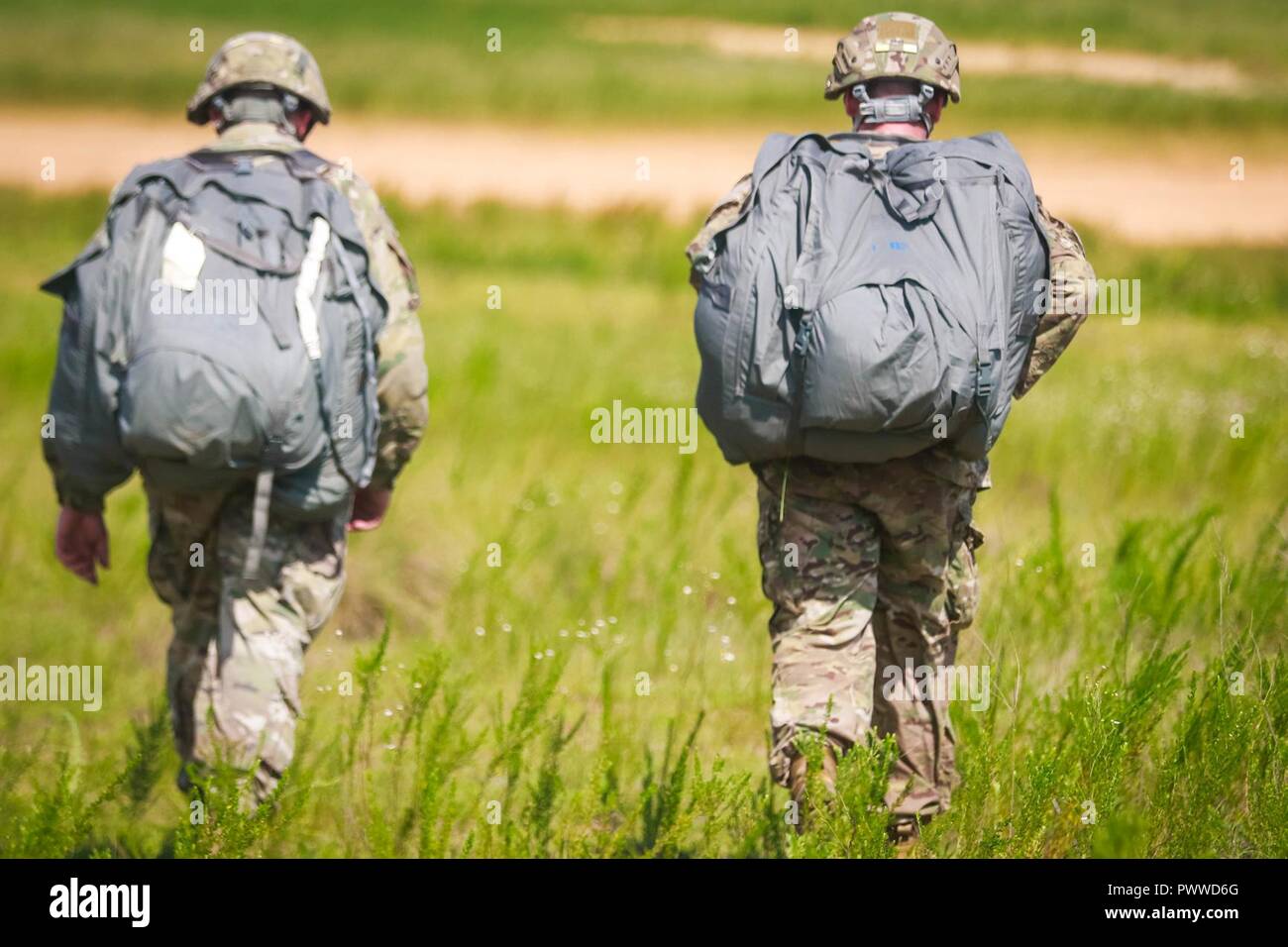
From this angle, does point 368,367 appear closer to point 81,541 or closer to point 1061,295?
point 81,541

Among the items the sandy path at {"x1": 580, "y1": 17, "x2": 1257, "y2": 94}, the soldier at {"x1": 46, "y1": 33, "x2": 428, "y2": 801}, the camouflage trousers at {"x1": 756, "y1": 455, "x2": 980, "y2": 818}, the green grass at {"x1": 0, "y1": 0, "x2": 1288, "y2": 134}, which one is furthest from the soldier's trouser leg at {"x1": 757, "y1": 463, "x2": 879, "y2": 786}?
the sandy path at {"x1": 580, "y1": 17, "x2": 1257, "y2": 94}

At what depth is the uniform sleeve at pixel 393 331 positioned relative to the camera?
364 centimetres

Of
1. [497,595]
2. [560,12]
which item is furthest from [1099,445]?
[560,12]

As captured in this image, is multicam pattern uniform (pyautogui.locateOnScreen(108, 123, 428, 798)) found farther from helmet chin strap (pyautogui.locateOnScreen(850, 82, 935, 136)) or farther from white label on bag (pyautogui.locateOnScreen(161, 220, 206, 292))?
helmet chin strap (pyautogui.locateOnScreen(850, 82, 935, 136))

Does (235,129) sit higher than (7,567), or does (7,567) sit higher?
(235,129)

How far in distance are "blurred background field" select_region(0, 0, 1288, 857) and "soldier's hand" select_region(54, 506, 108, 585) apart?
0.43m

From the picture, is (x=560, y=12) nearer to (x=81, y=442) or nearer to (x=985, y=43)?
(x=985, y=43)

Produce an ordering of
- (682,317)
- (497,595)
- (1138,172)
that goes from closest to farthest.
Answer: (497,595)
(682,317)
(1138,172)

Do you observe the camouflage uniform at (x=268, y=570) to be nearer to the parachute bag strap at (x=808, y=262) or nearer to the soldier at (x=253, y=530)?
the soldier at (x=253, y=530)

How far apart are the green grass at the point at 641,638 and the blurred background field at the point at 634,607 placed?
0.02 m

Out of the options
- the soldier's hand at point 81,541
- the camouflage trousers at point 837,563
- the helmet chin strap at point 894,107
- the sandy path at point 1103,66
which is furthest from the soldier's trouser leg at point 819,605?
the sandy path at point 1103,66

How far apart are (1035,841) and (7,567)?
13.7ft

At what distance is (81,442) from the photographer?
11.3ft
